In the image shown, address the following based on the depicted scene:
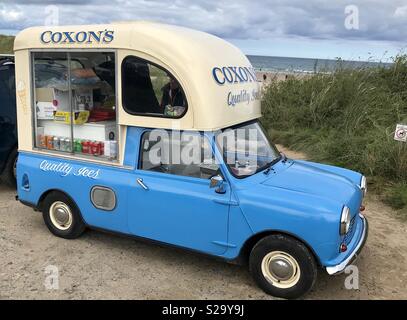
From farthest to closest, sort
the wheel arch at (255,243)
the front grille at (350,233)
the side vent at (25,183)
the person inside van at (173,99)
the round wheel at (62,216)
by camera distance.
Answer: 1. the side vent at (25,183)
2. the round wheel at (62,216)
3. the person inside van at (173,99)
4. the front grille at (350,233)
5. the wheel arch at (255,243)

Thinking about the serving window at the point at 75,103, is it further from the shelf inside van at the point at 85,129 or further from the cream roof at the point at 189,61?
the cream roof at the point at 189,61

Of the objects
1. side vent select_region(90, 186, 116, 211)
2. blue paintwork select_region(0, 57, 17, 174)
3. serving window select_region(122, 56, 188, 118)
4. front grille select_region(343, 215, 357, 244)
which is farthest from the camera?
blue paintwork select_region(0, 57, 17, 174)

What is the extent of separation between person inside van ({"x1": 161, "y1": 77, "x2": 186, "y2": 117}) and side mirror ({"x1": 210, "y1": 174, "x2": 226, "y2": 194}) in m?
0.72

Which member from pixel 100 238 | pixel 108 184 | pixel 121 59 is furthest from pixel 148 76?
pixel 100 238

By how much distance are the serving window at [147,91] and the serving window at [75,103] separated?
0.41 metres

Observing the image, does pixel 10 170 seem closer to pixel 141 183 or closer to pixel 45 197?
pixel 45 197

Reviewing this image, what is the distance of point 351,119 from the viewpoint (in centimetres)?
1040

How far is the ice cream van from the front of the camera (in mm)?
4043

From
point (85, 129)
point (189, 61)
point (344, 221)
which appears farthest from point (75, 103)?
Answer: point (344, 221)

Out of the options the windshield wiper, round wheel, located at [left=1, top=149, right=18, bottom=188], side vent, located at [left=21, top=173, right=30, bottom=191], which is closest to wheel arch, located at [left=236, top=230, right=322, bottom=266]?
the windshield wiper

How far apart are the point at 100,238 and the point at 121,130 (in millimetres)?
1546

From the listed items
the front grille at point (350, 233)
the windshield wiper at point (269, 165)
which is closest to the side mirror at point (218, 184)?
the windshield wiper at point (269, 165)

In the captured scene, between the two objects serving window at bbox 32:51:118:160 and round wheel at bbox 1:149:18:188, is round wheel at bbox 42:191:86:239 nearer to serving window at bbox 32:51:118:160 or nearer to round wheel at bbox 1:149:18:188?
serving window at bbox 32:51:118:160

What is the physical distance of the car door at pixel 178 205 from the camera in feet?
13.9
